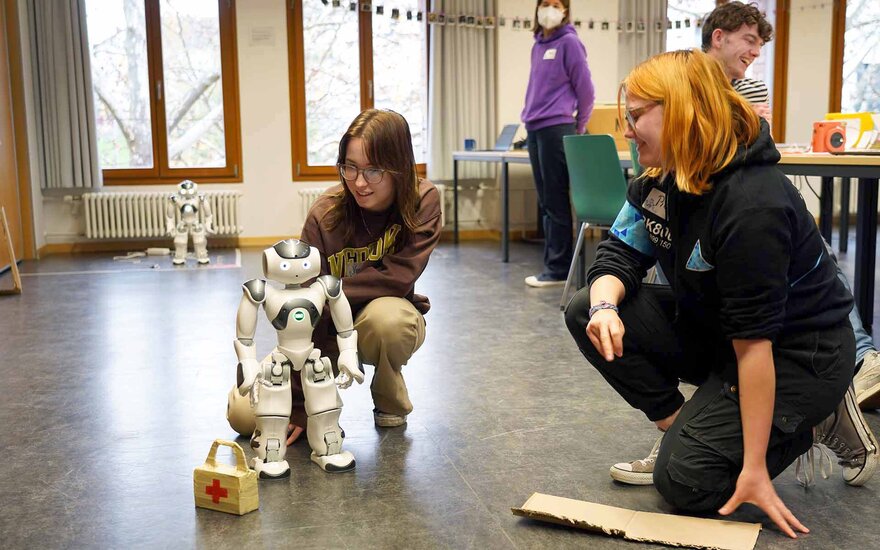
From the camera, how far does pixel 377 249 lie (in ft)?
7.04

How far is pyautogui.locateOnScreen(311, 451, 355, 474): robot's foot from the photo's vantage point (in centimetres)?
191

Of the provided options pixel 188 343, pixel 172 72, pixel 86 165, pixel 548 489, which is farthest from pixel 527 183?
pixel 548 489

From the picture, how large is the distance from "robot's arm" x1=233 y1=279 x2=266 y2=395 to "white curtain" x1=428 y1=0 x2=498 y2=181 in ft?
16.3

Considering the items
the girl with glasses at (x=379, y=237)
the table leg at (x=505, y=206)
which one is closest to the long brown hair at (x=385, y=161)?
the girl with glasses at (x=379, y=237)

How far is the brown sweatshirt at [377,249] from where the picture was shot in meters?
2.10

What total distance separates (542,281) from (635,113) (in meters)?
3.01

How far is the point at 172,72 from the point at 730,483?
18.5 feet

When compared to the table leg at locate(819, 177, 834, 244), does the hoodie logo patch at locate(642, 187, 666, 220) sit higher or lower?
higher

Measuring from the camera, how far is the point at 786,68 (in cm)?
712

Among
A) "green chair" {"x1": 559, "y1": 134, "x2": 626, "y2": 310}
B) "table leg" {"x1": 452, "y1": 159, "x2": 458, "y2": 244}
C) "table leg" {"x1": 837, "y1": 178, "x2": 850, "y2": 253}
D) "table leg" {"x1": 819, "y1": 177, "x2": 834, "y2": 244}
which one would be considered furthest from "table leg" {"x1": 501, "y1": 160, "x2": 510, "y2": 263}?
"table leg" {"x1": 837, "y1": 178, "x2": 850, "y2": 253}

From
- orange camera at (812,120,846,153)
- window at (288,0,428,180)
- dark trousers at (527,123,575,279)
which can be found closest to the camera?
orange camera at (812,120,846,153)

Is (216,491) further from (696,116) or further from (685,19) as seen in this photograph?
(685,19)

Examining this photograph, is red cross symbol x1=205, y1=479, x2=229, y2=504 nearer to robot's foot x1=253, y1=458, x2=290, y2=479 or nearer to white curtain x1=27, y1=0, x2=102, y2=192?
robot's foot x1=253, y1=458, x2=290, y2=479

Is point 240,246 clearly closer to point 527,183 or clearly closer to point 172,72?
point 172,72
